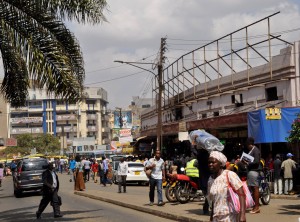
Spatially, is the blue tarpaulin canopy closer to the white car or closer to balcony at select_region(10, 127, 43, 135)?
the white car

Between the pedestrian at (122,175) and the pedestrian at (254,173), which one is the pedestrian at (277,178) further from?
the pedestrian at (254,173)

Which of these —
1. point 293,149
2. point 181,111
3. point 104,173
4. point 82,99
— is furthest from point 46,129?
point 82,99

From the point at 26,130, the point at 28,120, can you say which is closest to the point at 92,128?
the point at 28,120

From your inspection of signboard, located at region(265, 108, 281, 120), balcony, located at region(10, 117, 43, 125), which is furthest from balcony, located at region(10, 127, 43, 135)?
signboard, located at region(265, 108, 281, 120)

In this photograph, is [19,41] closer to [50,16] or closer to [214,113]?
[50,16]

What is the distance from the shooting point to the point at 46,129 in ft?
417

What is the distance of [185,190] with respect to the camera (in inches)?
633

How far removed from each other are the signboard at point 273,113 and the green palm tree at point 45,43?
10335mm

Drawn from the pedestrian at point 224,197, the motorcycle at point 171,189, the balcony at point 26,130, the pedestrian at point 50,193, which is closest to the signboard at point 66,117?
the balcony at point 26,130

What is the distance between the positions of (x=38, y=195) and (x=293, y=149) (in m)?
12.2

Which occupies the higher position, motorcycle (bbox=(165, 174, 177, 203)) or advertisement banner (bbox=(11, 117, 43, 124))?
advertisement banner (bbox=(11, 117, 43, 124))

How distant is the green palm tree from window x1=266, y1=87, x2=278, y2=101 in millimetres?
14810

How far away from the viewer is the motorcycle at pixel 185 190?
1598 centimetres

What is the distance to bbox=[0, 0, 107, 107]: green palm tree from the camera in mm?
12094
